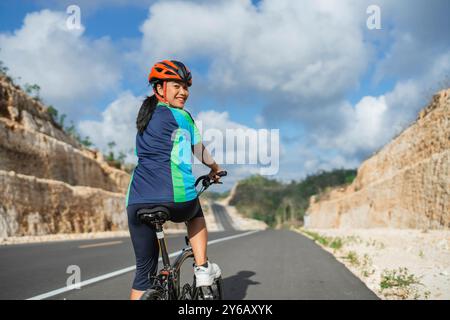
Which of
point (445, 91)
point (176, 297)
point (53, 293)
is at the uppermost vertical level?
point (445, 91)

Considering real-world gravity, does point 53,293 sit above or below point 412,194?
below

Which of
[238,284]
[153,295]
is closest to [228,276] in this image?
[238,284]

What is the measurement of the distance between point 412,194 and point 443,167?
4470mm

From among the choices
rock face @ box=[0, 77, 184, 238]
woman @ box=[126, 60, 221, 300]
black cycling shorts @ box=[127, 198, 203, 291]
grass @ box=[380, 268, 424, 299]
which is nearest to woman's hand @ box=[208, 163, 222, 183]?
woman @ box=[126, 60, 221, 300]

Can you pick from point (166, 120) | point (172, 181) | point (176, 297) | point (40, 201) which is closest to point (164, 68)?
point (166, 120)

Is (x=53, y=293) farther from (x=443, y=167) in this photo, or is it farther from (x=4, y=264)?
(x=443, y=167)

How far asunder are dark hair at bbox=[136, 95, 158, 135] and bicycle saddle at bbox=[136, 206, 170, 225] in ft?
1.95

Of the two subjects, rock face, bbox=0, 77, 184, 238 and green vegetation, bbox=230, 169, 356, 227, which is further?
green vegetation, bbox=230, 169, 356, 227

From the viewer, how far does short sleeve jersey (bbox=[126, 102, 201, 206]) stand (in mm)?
2816

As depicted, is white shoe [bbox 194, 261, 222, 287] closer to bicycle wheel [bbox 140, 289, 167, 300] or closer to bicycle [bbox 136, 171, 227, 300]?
bicycle [bbox 136, 171, 227, 300]

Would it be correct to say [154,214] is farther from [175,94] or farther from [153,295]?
[175,94]

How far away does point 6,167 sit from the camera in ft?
83.7

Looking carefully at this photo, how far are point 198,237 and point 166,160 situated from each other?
739mm

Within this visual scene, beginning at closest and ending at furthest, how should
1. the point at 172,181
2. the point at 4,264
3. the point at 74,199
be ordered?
the point at 172,181, the point at 4,264, the point at 74,199
